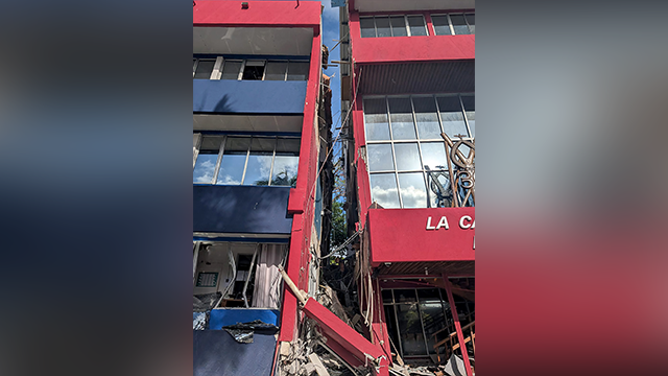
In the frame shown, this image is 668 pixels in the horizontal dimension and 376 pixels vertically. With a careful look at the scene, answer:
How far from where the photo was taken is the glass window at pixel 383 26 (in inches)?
549

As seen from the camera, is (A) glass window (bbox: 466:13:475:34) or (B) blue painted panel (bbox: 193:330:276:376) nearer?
(B) blue painted panel (bbox: 193:330:276:376)

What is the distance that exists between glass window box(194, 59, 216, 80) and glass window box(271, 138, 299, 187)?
13.1 feet

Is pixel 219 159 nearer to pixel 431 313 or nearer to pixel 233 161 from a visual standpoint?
pixel 233 161

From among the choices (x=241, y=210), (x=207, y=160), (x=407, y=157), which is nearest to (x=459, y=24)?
(x=407, y=157)

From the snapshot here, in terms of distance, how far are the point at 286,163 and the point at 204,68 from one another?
17.2ft

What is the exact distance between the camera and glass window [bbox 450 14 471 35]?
13.8 metres

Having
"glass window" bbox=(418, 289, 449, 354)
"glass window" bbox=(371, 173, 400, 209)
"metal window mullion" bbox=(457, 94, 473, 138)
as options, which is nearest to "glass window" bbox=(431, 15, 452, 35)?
"metal window mullion" bbox=(457, 94, 473, 138)

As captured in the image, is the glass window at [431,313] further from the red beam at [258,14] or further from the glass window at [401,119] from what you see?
the red beam at [258,14]

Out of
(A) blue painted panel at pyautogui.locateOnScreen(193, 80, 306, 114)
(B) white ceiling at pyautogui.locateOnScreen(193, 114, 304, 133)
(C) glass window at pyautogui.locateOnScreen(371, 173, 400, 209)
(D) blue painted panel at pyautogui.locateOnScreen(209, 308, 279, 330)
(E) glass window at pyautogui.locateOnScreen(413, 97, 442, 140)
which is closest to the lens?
(D) blue painted panel at pyautogui.locateOnScreen(209, 308, 279, 330)

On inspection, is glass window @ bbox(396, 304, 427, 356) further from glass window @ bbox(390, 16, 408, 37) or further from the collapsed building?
glass window @ bbox(390, 16, 408, 37)
